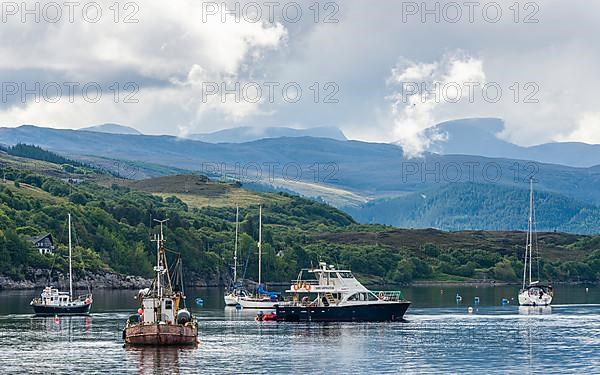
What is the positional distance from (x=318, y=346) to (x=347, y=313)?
33057 millimetres

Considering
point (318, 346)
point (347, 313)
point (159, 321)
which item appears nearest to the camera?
point (159, 321)

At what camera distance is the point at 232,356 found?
4503 inches

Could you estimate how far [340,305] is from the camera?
158 metres

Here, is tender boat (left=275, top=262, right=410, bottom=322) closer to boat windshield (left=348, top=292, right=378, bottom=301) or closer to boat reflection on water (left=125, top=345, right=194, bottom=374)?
boat windshield (left=348, top=292, right=378, bottom=301)

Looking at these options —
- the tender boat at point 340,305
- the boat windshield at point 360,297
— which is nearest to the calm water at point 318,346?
the tender boat at point 340,305

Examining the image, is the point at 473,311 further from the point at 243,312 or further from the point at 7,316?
the point at 7,316

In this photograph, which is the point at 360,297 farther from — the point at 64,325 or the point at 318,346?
the point at 64,325

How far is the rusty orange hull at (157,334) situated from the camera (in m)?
116

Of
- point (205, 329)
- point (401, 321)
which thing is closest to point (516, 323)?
point (401, 321)

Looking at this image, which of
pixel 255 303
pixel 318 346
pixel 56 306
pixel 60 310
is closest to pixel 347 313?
pixel 318 346

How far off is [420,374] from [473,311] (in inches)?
3559

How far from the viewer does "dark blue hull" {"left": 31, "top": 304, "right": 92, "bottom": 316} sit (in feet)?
569

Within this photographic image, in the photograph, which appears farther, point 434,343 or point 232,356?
point 434,343

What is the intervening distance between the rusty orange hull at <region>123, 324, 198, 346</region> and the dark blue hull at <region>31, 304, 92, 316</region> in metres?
57.6
